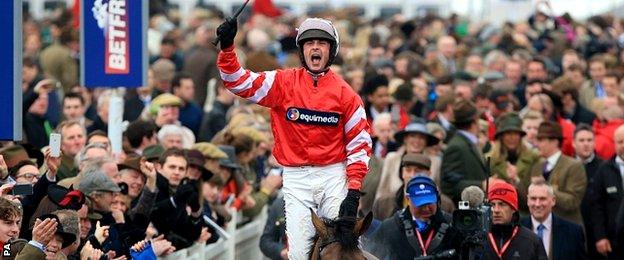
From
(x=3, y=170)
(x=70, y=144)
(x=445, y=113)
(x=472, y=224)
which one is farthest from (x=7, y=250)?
(x=445, y=113)

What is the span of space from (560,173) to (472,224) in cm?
505

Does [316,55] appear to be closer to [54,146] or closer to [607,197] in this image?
[54,146]

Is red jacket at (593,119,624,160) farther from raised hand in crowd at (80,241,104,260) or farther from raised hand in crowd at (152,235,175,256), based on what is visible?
raised hand in crowd at (80,241,104,260)

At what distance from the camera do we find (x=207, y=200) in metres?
17.3

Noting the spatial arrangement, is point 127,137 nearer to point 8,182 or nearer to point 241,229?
point 241,229

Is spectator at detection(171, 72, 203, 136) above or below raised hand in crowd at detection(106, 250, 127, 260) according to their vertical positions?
above

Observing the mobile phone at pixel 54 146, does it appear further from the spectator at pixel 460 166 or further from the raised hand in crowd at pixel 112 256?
the spectator at pixel 460 166

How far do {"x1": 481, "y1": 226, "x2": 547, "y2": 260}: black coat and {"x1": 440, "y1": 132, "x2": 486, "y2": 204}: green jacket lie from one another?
6.53ft

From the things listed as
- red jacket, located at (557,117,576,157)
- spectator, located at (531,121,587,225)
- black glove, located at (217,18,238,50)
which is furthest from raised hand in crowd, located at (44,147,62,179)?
red jacket, located at (557,117,576,157)

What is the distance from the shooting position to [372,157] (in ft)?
59.4

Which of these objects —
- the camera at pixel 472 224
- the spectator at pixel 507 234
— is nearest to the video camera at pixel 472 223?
the camera at pixel 472 224

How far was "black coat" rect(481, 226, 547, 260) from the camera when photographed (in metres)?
15.6

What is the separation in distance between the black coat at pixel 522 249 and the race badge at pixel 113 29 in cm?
339

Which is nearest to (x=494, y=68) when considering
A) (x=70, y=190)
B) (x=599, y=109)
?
(x=599, y=109)
